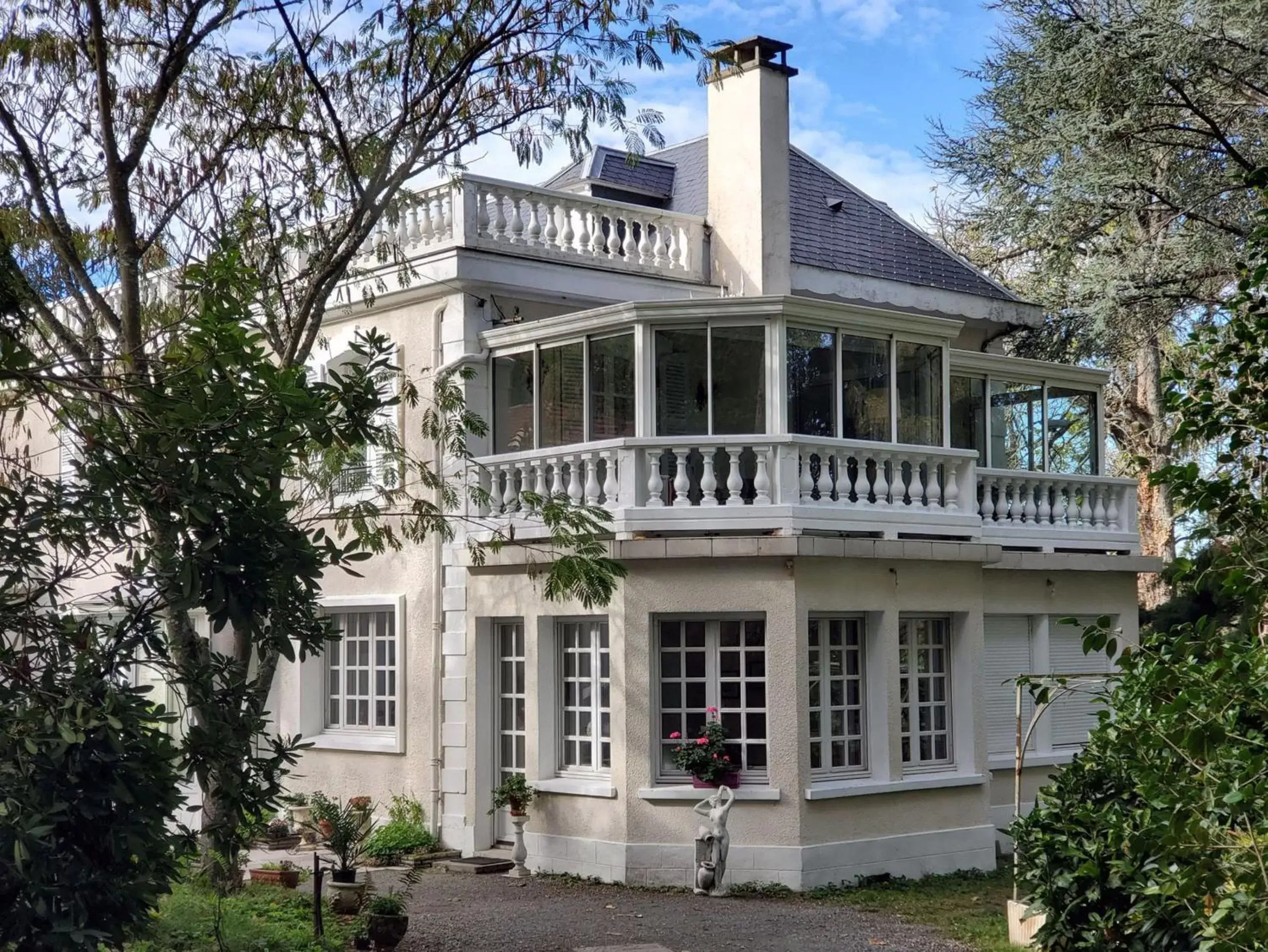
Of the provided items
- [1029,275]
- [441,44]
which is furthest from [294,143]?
[1029,275]

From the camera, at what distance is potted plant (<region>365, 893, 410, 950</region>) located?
1205cm

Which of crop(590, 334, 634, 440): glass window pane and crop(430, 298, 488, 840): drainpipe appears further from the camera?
crop(430, 298, 488, 840): drainpipe

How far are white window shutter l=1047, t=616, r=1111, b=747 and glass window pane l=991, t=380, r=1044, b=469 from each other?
2076mm

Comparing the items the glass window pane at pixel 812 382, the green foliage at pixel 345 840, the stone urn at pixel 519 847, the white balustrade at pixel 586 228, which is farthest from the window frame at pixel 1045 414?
the green foliage at pixel 345 840

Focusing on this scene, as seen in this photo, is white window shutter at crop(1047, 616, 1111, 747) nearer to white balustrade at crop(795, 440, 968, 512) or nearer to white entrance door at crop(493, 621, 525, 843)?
white balustrade at crop(795, 440, 968, 512)

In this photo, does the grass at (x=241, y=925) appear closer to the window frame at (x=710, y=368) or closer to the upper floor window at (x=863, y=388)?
the window frame at (x=710, y=368)

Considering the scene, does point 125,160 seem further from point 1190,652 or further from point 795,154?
point 795,154

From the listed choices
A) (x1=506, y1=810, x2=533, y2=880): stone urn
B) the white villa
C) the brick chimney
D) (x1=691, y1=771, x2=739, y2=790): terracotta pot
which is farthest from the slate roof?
(x1=506, y1=810, x2=533, y2=880): stone urn

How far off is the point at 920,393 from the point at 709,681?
4070 millimetres

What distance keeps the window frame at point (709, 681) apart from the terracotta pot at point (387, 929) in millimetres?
4078

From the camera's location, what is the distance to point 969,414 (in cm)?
1886

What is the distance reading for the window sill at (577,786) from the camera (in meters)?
15.6

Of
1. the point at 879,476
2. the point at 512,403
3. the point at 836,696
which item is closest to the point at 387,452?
the point at 512,403

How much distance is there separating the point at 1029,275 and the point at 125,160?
1986cm
